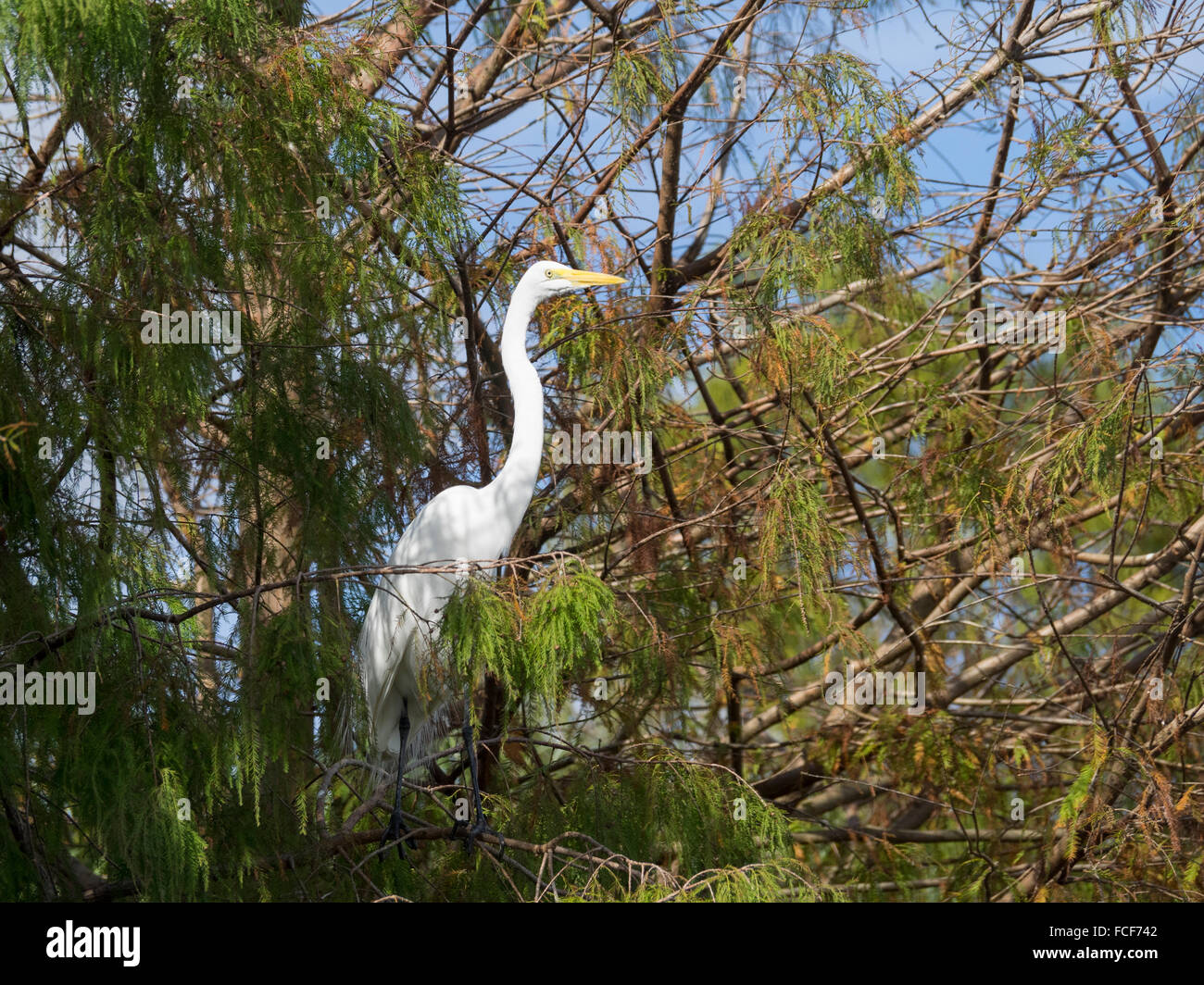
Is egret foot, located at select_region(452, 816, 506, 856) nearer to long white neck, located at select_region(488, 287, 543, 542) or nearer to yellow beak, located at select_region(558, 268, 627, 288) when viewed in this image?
long white neck, located at select_region(488, 287, 543, 542)

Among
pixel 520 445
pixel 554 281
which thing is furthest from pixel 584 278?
pixel 520 445

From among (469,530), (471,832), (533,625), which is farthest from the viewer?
(469,530)

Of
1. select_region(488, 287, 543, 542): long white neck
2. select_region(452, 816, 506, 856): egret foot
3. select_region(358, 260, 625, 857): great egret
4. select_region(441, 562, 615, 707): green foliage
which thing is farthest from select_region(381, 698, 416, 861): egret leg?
select_region(441, 562, 615, 707): green foliage

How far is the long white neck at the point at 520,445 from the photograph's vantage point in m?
2.51

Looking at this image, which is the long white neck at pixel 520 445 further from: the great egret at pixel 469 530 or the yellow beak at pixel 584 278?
the yellow beak at pixel 584 278

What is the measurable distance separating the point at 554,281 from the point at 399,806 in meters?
1.09

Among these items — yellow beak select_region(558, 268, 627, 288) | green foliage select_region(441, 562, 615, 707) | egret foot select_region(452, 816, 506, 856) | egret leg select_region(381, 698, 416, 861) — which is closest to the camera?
green foliage select_region(441, 562, 615, 707)

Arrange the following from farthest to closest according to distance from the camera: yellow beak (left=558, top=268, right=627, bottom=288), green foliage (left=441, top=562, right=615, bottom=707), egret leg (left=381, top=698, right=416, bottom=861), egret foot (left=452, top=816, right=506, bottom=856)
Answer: yellow beak (left=558, top=268, right=627, bottom=288)
egret leg (left=381, top=698, right=416, bottom=861)
egret foot (left=452, top=816, right=506, bottom=856)
green foliage (left=441, top=562, right=615, bottom=707)

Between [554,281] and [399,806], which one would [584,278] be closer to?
[554,281]

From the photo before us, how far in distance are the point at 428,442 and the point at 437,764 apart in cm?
82

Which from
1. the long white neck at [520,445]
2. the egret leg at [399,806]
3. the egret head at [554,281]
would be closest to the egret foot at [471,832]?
the egret leg at [399,806]

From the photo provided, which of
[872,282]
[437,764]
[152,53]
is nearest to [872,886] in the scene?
[437,764]

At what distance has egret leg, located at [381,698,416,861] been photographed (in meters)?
2.51

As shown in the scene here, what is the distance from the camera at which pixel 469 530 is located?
2562 mm
